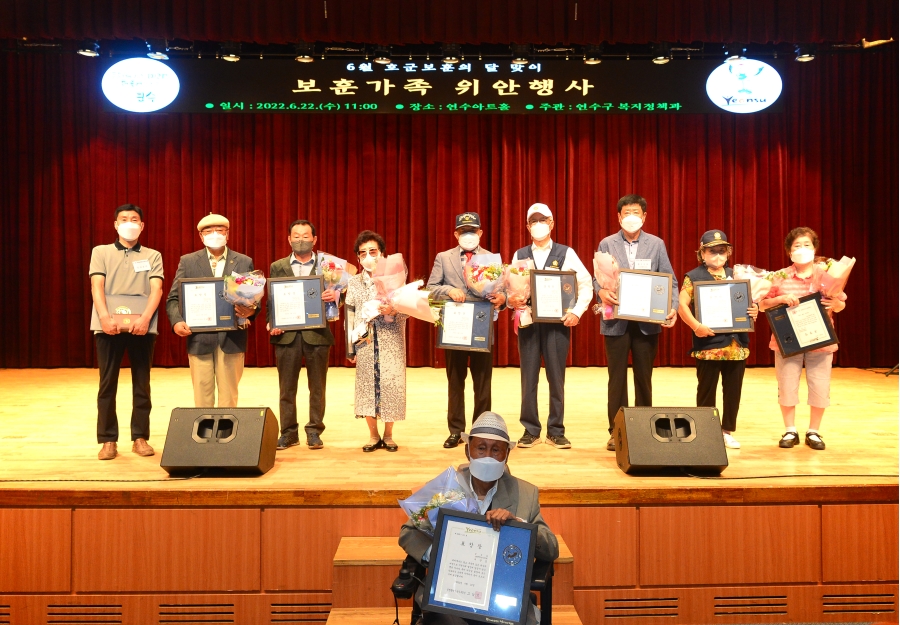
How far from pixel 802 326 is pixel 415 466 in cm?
226

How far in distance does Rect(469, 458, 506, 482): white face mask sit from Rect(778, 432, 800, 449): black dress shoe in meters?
2.43

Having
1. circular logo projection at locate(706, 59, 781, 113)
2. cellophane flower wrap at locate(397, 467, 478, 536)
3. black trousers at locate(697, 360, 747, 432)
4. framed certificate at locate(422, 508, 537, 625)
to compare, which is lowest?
framed certificate at locate(422, 508, 537, 625)

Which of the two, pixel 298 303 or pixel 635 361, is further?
pixel 635 361

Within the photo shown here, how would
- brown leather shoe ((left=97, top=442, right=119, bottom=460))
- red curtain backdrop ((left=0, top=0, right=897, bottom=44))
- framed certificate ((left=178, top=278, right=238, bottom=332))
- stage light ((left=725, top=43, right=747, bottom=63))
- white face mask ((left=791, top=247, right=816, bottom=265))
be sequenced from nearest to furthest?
brown leather shoe ((left=97, top=442, right=119, bottom=460))
framed certificate ((left=178, top=278, right=238, bottom=332))
white face mask ((left=791, top=247, right=816, bottom=265))
red curtain backdrop ((left=0, top=0, right=897, bottom=44))
stage light ((left=725, top=43, right=747, bottom=63))

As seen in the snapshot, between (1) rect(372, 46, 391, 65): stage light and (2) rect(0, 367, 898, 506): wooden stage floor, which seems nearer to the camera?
(2) rect(0, 367, 898, 506): wooden stage floor

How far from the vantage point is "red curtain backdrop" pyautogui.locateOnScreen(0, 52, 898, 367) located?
9102 millimetres

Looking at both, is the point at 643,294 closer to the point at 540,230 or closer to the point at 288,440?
the point at 540,230

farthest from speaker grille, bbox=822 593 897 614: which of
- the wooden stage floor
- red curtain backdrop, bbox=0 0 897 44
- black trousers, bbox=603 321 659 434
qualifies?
red curtain backdrop, bbox=0 0 897 44

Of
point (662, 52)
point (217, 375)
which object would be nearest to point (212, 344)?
point (217, 375)

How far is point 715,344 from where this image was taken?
14.8 ft

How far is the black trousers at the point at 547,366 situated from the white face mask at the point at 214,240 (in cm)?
180

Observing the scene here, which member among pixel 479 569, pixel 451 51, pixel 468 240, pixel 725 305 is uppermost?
pixel 451 51

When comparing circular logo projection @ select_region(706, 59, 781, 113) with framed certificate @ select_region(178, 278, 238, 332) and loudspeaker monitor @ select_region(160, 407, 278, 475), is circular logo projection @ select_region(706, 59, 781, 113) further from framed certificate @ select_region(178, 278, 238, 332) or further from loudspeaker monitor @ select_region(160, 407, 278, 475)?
loudspeaker monitor @ select_region(160, 407, 278, 475)

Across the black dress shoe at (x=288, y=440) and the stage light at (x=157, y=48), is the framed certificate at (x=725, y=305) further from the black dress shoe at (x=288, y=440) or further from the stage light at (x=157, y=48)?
the stage light at (x=157, y=48)
